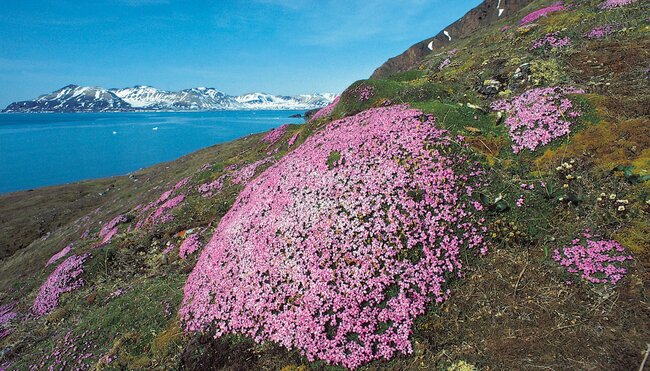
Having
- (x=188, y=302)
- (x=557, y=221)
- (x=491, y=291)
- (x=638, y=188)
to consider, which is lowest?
(x=188, y=302)

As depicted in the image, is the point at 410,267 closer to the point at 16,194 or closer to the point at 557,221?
the point at 557,221

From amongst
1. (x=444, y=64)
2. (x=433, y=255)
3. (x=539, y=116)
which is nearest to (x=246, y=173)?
(x=433, y=255)

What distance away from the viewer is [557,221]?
7.57 m

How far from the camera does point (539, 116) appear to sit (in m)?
9.71

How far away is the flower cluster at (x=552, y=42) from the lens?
49.3ft

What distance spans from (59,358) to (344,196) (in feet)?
32.3

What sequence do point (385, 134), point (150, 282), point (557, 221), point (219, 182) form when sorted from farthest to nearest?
1. point (219, 182)
2. point (150, 282)
3. point (385, 134)
4. point (557, 221)

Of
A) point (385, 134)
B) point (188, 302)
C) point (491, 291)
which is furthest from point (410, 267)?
point (188, 302)

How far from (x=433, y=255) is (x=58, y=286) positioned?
17643 mm

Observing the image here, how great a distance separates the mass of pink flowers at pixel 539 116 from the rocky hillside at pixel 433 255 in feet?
0.18

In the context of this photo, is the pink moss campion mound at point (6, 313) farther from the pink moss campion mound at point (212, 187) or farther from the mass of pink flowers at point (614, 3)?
the mass of pink flowers at point (614, 3)

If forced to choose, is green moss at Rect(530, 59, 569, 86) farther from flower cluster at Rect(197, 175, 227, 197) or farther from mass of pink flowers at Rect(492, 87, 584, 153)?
flower cluster at Rect(197, 175, 227, 197)

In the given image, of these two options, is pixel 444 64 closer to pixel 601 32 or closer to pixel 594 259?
pixel 601 32

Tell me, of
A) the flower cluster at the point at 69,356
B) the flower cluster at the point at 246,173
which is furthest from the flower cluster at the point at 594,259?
the flower cluster at the point at 246,173
